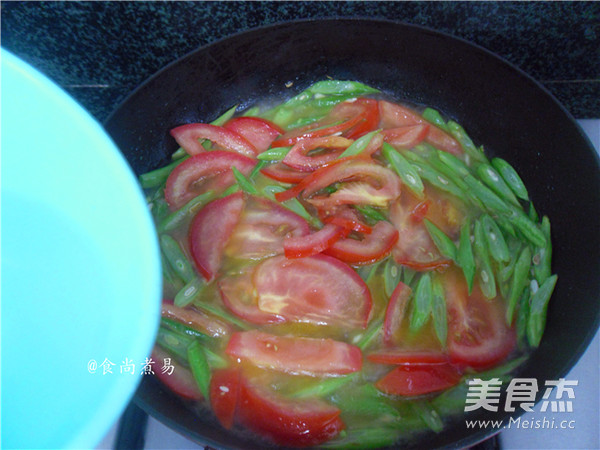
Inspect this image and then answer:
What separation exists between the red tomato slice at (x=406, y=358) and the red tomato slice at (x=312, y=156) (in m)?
0.60

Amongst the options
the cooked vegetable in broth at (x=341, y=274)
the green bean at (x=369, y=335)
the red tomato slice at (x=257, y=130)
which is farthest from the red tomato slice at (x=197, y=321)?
the red tomato slice at (x=257, y=130)

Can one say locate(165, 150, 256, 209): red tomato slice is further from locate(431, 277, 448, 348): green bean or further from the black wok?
locate(431, 277, 448, 348): green bean

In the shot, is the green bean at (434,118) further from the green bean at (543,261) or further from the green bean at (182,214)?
the green bean at (182,214)

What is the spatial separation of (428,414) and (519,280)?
1.56ft

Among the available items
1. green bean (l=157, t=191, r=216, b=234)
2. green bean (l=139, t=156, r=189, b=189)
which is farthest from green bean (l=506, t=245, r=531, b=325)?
green bean (l=139, t=156, r=189, b=189)

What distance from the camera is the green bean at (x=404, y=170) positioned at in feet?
5.16

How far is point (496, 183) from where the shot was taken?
165cm

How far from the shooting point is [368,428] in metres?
1.29

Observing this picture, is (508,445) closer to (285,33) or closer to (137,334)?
(137,334)

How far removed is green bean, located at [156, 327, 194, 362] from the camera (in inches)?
54.6

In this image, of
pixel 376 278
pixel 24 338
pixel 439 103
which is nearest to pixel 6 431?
pixel 24 338

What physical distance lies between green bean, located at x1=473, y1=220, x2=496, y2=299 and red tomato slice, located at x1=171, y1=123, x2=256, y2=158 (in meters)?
0.74

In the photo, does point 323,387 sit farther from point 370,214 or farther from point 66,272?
point 66,272

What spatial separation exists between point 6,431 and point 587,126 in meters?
2.04
